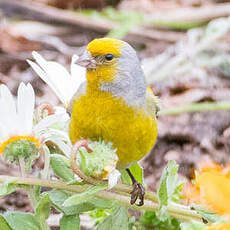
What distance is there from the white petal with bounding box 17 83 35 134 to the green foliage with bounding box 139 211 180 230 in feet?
1.49

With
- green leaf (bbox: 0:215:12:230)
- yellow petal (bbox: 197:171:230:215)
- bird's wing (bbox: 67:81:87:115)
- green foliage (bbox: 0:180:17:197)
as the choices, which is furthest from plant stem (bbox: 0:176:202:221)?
yellow petal (bbox: 197:171:230:215)

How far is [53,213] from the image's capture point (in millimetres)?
2127

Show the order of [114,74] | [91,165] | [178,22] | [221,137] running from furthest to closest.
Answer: [178,22] < [221,137] < [114,74] < [91,165]

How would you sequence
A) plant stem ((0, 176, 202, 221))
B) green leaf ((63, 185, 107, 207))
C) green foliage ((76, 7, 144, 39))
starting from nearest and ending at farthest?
green leaf ((63, 185, 107, 207)) → plant stem ((0, 176, 202, 221)) → green foliage ((76, 7, 144, 39))

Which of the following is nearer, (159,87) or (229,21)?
(159,87)

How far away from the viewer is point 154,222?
169cm

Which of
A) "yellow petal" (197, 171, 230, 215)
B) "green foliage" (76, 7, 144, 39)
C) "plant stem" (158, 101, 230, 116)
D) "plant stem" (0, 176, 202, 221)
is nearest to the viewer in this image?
"yellow petal" (197, 171, 230, 215)

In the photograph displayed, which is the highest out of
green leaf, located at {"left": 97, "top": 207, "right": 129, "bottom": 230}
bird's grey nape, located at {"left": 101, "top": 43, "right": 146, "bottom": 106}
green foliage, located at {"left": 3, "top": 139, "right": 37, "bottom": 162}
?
bird's grey nape, located at {"left": 101, "top": 43, "right": 146, "bottom": 106}

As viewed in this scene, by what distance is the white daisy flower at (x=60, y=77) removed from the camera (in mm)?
1569

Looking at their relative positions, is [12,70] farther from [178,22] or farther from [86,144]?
[86,144]

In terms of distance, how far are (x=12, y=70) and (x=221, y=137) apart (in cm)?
122

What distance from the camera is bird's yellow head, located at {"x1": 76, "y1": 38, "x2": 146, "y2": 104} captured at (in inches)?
57.7

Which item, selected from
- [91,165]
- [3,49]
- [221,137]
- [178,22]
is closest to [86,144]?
[91,165]

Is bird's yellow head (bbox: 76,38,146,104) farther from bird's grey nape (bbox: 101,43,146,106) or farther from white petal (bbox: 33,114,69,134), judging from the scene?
white petal (bbox: 33,114,69,134)
